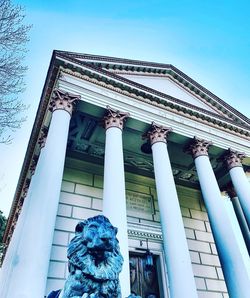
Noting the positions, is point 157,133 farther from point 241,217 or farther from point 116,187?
point 241,217

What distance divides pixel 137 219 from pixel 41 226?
22.2 feet

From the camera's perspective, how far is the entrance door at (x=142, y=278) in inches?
402

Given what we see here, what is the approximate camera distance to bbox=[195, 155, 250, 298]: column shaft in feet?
25.5

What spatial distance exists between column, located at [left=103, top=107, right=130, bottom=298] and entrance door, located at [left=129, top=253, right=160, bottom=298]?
4.06 metres

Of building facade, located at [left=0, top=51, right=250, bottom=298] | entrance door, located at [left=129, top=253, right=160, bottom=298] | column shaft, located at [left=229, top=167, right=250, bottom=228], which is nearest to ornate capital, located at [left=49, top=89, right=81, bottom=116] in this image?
building facade, located at [left=0, top=51, right=250, bottom=298]

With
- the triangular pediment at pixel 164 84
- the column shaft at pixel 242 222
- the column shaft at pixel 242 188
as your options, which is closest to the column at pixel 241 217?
the column shaft at pixel 242 222

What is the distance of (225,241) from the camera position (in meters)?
8.51

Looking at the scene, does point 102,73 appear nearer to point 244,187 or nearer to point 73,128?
point 73,128

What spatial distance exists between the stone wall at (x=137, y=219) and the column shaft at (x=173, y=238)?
12.2 feet

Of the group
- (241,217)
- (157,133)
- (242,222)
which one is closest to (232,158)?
(241,217)

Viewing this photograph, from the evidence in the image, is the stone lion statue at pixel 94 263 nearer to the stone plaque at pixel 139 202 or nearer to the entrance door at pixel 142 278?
the entrance door at pixel 142 278

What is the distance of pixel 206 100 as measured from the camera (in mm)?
14312

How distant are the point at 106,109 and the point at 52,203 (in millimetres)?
4476

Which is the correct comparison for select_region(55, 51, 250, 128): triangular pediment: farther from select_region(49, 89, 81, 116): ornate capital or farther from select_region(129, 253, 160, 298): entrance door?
select_region(129, 253, 160, 298): entrance door
